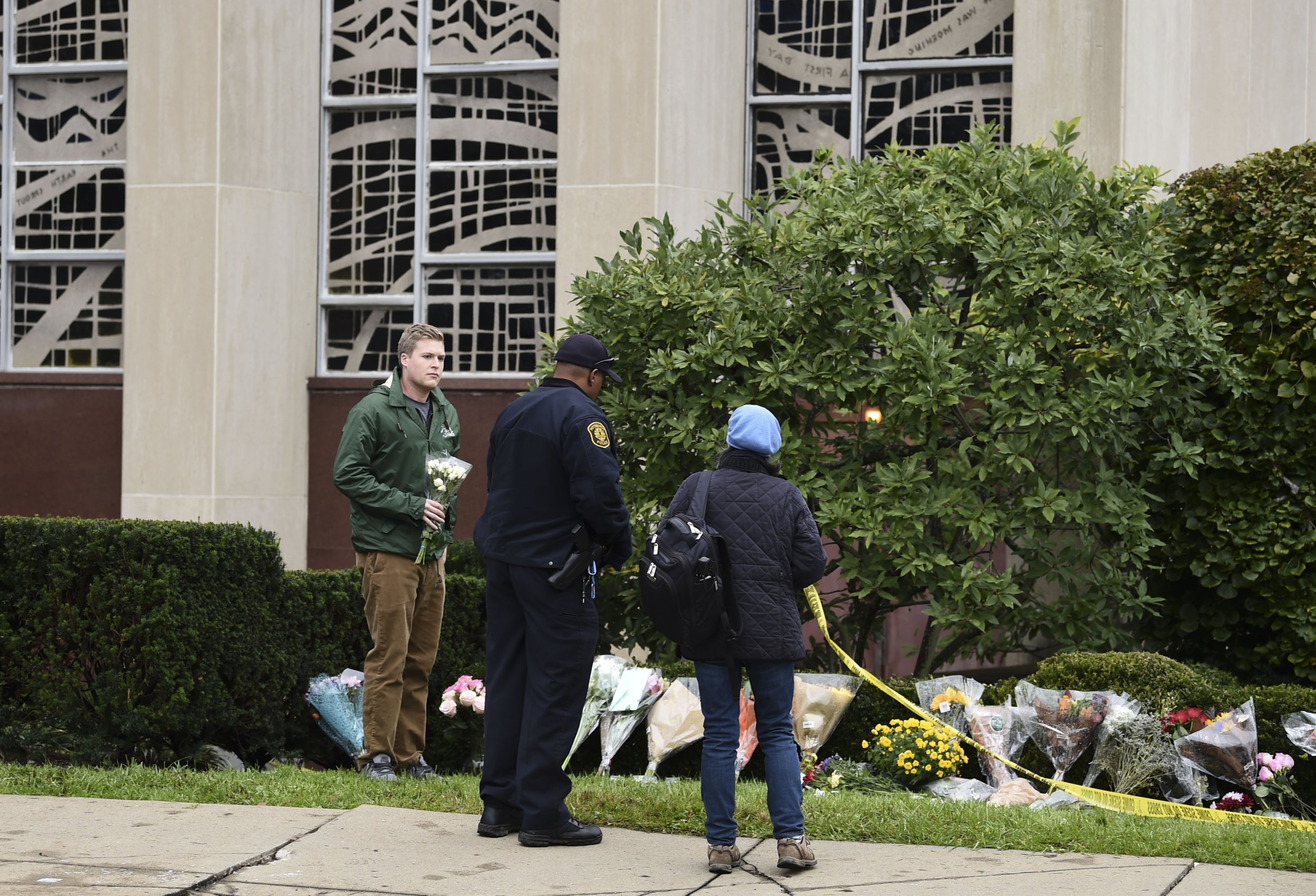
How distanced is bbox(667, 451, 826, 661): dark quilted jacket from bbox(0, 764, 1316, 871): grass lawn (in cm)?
100

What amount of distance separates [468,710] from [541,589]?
269cm

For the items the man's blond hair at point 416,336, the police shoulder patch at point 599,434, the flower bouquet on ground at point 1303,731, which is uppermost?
the man's blond hair at point 416,336

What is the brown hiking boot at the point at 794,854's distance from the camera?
540 cm

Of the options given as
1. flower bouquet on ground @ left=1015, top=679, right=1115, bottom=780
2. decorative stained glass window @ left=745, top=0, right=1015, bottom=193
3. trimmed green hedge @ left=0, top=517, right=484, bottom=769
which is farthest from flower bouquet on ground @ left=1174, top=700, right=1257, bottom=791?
decorative stained glass window @ left=745, top=0, right=1015, bottom=193

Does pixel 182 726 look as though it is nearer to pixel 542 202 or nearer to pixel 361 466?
pixel 361 466

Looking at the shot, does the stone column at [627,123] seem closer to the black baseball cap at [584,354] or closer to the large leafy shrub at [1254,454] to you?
the large leafy shrub at [1254,454]

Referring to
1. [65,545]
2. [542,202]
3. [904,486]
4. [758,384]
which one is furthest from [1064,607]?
[542,202]

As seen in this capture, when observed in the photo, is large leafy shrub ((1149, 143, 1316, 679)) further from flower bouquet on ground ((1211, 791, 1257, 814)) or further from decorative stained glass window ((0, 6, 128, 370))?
decorative stained glass window ((0, 6, 128, 370))

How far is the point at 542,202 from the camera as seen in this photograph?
1311 cm

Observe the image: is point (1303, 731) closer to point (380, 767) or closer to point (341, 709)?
point (380, 767)

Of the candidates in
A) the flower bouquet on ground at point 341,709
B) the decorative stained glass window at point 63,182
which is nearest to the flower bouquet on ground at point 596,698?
the flower bouquet on ground at point 341,709

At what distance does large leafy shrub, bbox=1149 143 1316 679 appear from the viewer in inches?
339

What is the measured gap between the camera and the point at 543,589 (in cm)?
580

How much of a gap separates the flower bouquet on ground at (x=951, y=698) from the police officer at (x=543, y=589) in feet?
7.83
